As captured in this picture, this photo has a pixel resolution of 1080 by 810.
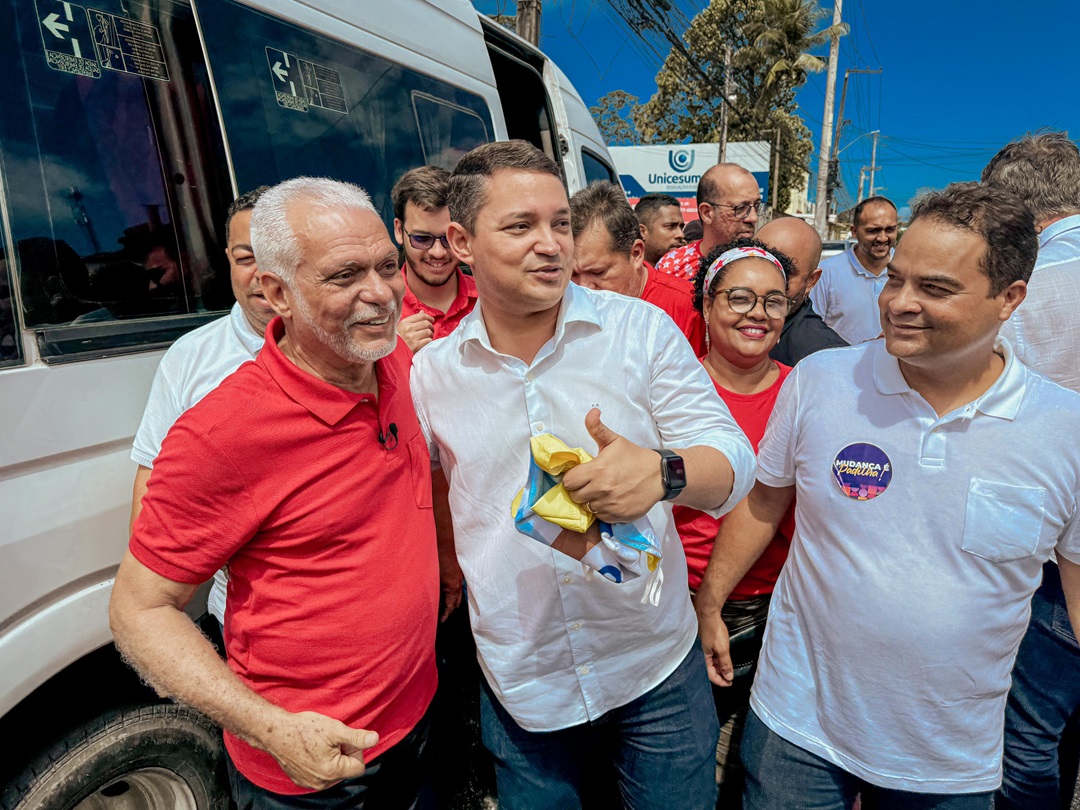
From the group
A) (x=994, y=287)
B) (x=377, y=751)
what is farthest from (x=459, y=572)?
(x=994, y=287)

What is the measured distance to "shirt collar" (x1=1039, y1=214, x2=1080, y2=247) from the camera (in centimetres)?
213

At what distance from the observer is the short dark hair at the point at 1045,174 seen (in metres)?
2.21

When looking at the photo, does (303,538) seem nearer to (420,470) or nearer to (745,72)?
(420,470)

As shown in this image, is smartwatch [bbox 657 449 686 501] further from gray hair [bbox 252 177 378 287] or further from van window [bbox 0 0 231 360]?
van window [bbox 0 0 231 360]

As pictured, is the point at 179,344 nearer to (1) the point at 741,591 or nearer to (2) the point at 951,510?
(1) the point at 741,591

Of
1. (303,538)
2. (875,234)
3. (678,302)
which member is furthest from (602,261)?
(875,234)

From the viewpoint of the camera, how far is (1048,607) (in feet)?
6.66

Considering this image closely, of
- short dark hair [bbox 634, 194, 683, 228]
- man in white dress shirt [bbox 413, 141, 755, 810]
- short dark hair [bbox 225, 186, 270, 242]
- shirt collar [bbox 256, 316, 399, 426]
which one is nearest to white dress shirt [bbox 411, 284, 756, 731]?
man in white dress shirt [bbox 413, 141, 755, 810]

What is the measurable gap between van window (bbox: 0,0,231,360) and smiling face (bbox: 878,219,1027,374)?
79.1 inches

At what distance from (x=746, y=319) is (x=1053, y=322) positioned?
2.99 feet

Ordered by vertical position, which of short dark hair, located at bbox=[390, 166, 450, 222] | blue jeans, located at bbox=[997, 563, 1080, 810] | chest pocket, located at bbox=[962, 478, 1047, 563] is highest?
short dark hair, located at bbox=[390, 166, 450, 222]

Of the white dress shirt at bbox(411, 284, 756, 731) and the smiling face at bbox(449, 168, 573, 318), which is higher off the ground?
the smiling face at bbox(449, 168, 573, 318)

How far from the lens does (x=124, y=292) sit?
6.02 ft

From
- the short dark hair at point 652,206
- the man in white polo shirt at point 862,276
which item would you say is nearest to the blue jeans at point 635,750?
the man in white polo shirt at point 862,276
